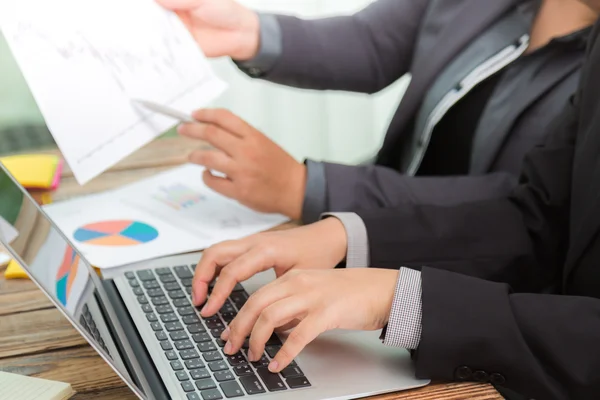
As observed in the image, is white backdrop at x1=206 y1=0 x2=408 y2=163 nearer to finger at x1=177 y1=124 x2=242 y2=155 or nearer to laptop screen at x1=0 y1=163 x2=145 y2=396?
finger at x1=177 y1=124 x2=242 y2=155

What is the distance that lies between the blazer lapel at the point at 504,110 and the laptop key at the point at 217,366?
0.59 meters

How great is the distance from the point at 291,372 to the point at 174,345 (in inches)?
4.0

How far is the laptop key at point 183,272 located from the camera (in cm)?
78

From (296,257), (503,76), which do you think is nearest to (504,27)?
(503,76)

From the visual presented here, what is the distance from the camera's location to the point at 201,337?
0.66m

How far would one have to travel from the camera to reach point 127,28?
3.08 ft

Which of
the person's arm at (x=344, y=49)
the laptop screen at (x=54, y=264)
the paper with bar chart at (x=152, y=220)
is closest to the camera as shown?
the laptop screen at (x=54, y=264)

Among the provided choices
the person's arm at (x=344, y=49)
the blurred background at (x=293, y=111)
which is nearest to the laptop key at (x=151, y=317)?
the person's arm at (x=344, y=49)

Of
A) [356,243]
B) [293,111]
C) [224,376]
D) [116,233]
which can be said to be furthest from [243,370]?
[293,111]

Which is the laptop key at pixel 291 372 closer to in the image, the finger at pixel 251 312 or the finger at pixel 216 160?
the finger at pixel 251 312

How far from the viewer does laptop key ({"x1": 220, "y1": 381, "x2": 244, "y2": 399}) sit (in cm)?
58

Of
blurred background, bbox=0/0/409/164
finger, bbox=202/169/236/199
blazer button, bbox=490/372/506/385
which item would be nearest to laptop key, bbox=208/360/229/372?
blazer button, bbox=490/372/506/385

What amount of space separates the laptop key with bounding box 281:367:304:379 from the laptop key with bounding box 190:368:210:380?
0.06m

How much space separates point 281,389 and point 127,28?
0.52 m
